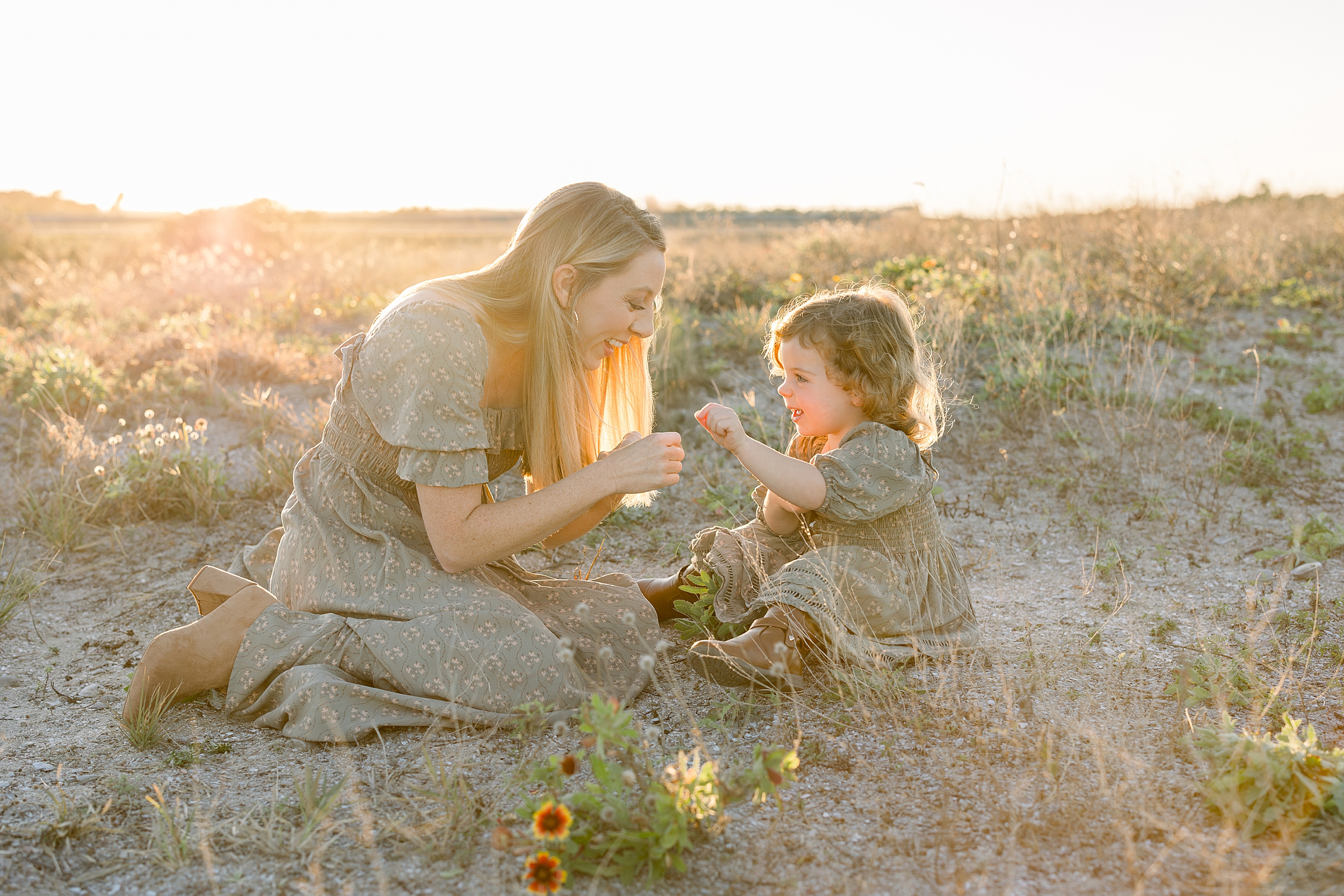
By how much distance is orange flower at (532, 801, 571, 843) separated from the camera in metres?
1.68

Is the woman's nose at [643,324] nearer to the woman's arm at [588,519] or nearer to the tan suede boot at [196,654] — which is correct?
the woman's arm at [588,519]

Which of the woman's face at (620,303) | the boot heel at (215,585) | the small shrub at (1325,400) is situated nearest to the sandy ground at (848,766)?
the boot heel at (215,585)

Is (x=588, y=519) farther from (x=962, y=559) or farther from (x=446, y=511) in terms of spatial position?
(x=962, y=559)

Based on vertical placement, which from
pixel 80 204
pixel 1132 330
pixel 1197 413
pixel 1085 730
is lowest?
pixel 1085 730

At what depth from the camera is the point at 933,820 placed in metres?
A: 2.01

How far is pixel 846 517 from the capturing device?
2.67 meters

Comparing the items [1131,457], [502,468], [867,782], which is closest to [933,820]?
[867,782]

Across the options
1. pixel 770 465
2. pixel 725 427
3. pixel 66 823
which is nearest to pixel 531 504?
pixel 725 427

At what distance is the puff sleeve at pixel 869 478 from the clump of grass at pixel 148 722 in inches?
76.8

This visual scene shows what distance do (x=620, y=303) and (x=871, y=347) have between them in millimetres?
759

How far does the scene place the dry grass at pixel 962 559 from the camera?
6.31 feet

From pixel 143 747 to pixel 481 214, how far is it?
42.0 meters

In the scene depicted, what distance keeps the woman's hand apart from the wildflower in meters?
0.99

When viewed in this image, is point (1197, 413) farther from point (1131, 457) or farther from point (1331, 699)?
point (1331, 699)
